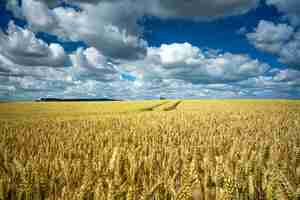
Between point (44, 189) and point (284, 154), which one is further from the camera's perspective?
point (284, 154)

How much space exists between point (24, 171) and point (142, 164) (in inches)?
92.8

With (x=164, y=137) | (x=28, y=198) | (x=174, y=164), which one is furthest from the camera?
(x=164, y=137)

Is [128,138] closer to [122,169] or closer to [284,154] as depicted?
[122,169]

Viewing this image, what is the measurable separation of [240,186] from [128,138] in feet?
18.9

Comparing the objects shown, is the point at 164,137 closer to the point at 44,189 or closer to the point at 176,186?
the point at 176,186

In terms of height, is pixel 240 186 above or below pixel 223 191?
below

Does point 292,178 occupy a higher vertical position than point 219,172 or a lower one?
lower

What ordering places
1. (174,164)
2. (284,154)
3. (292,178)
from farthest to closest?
(284,154), (174,164), (292,178)

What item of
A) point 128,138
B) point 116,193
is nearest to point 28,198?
point 116,193

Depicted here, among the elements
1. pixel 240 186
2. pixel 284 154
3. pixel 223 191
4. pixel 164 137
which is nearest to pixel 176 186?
pixel 240 186

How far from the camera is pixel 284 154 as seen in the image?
564cm

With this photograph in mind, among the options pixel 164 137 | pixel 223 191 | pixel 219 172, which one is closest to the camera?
pixel 223 191

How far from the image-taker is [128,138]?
8.53m

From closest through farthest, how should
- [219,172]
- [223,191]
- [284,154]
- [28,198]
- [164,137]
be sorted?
[223,191]
[28,198]
[219,172]
[284,154]
[164,137]
